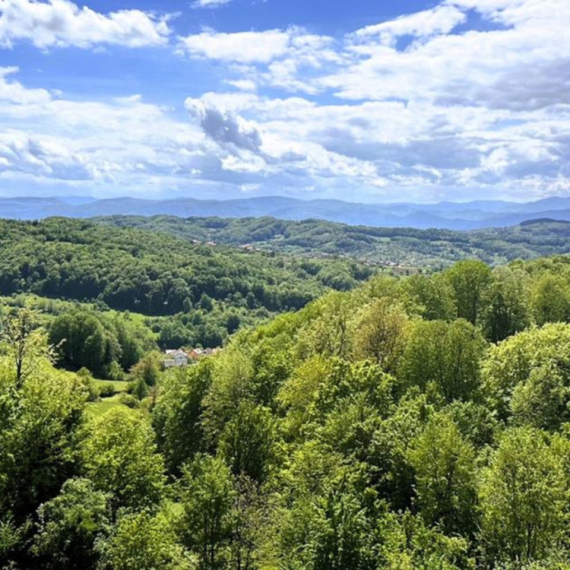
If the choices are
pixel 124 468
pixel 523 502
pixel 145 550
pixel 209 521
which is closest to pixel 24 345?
pixel 124 468

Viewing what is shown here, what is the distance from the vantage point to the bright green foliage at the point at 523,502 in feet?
83.7

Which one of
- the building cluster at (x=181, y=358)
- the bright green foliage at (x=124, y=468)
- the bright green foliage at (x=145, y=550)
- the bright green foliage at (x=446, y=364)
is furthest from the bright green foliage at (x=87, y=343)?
the bright green foliage at (x=145, y=550)

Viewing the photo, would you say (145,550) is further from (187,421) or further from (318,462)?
(187,421)

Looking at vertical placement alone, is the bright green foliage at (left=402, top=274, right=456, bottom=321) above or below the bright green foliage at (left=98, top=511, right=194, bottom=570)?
above

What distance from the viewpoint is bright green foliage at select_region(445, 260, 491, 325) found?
6844 centimetres

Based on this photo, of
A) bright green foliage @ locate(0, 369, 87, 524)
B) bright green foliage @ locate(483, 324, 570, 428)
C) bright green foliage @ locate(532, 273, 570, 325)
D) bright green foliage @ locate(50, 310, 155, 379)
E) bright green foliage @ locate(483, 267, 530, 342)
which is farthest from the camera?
bright green foliage @ locate(50, 310, 155, 379)

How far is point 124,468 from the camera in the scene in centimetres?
3447

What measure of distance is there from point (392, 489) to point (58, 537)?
18116 mm

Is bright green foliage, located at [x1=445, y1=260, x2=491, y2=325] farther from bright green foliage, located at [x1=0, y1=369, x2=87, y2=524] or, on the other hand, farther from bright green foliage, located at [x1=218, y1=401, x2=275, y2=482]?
bright green foliage, located at [x1=0, y1=369, x2=87, y2=524]

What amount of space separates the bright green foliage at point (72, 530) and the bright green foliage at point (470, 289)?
5019 cm

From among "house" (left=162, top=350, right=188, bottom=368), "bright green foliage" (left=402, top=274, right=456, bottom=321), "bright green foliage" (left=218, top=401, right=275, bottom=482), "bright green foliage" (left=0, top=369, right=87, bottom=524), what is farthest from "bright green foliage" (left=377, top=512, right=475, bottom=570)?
"house" (left=162, top=350, right=188, bottom=368)

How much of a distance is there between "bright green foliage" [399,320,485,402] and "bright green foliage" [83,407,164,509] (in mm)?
21446

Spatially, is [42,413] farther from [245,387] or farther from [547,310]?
[547,310]

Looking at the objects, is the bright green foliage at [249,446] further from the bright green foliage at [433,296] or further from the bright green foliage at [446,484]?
the bright green foliage at [433,296]
